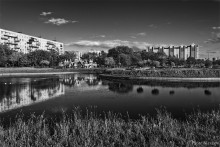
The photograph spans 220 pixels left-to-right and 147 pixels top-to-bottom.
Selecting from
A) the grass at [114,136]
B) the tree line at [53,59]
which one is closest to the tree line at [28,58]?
the tree line at [53,59]

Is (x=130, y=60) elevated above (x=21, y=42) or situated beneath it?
situated beneath

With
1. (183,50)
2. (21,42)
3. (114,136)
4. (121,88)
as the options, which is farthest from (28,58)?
(183,50)

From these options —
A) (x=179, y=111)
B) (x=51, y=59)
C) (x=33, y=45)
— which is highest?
(x=33, y=45)

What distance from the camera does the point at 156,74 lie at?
3766cm

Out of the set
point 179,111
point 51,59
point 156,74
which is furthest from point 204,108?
point 51,59

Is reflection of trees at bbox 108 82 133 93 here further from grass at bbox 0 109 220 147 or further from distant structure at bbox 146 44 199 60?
distant structure at bbox 146 44 199 60

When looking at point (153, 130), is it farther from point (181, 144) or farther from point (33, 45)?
point (33, 45)

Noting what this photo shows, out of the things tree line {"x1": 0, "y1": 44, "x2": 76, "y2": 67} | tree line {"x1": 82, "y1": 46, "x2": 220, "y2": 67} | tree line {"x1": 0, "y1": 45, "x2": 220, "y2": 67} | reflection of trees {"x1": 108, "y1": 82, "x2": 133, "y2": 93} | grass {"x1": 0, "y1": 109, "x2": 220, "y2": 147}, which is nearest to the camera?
grass {"x1": 0, "y1": 109, "x2": 220, "y2": 147}

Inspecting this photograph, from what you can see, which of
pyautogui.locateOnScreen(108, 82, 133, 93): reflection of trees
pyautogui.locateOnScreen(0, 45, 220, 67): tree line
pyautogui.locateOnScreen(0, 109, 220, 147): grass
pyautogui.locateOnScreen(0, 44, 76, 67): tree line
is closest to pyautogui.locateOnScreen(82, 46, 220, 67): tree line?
pyautogui.locateOnScreen(0, 45, 220, 67): tree line

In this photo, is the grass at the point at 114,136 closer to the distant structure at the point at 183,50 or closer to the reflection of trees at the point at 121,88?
the reflection of trees at the point at 121,88

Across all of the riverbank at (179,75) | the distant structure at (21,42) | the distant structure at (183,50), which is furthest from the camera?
the distant structure at (183,50)

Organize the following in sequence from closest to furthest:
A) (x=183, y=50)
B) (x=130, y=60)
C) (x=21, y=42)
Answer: (x=130, y=60) → (x=21, y=42) → (x=183, y=50)

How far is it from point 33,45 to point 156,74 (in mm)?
90516

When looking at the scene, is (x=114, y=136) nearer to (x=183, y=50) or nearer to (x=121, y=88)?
(x=121, y=88)
